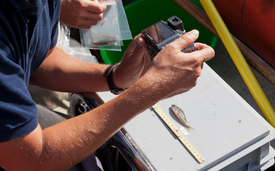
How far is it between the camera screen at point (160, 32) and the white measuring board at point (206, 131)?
35 centimetres

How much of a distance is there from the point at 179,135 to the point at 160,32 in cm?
39

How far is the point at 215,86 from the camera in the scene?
3.31 feet

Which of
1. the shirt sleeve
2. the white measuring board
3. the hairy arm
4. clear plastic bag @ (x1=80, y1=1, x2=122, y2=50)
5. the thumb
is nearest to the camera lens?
the shirt sleeve

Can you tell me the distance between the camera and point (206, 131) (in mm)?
912

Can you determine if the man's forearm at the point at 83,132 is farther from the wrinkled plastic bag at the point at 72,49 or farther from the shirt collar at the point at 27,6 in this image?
the wrinkled plastic bag at the point at 72,49

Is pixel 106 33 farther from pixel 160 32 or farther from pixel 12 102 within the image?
pixel 12 102

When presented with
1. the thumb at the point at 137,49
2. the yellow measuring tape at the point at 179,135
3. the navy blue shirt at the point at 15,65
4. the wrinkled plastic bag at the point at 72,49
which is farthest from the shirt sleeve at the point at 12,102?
the wrinkled plastic bag at the point at 72,49

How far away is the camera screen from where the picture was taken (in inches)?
28.5

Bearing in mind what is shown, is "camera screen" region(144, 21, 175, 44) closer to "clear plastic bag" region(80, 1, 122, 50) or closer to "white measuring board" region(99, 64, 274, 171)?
"white measuring board" region(99, 64, 274, 171)

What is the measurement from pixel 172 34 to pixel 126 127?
0.40 m

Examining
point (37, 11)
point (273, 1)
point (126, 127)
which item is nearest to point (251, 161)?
point (126, 127)

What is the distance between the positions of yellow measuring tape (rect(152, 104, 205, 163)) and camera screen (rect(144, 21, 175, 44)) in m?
0.34

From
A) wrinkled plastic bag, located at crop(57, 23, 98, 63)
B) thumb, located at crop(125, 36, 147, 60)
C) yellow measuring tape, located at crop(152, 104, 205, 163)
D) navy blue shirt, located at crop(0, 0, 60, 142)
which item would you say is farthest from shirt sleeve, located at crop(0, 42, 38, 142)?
wrinkled plastic bag, located at crop(57, 23, 98, 63)

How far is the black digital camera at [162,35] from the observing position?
0.71 metres
